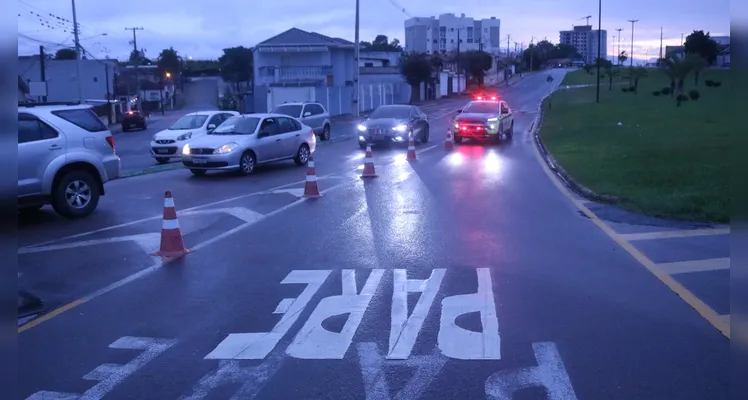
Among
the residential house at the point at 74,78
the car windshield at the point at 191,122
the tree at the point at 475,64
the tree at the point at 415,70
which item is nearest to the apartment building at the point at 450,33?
the tree at the point at 475,64

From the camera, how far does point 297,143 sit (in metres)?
22.7

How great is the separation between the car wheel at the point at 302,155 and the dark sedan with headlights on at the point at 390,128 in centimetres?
532

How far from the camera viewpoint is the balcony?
Result: 64188 mm

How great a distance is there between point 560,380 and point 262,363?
2.39m

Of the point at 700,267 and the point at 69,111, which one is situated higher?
the point at 69,111

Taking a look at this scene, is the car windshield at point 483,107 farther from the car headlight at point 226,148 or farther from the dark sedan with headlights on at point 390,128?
the car headlight at point 226,148

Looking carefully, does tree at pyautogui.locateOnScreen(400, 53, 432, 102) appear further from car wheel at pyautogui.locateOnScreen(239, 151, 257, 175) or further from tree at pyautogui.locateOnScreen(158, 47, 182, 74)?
car wheel at pyautogui.locateOnScreen(239, 151, 257, 175)

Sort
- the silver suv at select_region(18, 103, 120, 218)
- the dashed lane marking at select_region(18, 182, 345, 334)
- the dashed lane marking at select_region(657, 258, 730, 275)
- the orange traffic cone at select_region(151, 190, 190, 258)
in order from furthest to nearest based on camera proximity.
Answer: the silver suv at select_region(18, 103, 120, 218) < the orange traffic cone at select_region(151, 190, 190, 258) < the dashed lane marking at select_region(657, 258, 730, 275) < the dashed lane marking at select_region(18, 182, 345, 334)

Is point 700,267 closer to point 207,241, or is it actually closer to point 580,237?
point 580,237

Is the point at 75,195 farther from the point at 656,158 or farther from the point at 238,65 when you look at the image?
the point at 238,65

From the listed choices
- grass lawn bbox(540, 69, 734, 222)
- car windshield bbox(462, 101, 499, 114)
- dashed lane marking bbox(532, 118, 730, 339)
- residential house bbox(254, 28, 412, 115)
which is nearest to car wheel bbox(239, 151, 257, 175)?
grass lawn bbox(540, 69, 734, 222)

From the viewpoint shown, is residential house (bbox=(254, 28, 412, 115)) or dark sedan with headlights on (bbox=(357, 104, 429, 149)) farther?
residential house (bbox=(254, 28, 412, 115))

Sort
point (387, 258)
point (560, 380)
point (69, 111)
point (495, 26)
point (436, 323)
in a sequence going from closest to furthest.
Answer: point (560, 380) → point (436, 323) → point (387, 258) → point (69, 111) → point (495, 26)

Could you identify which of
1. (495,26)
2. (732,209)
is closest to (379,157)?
(732,209)
